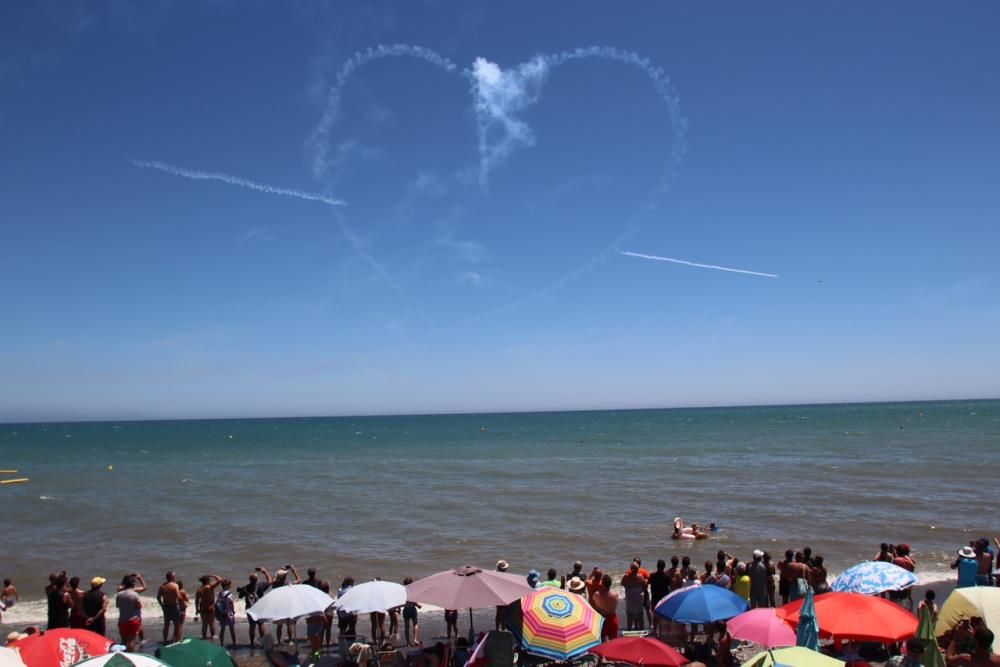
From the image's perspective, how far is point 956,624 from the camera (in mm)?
8961

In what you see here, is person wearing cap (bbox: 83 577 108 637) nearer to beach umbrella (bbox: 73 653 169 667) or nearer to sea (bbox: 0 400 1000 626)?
sea (bbox: 0 400 1000 626)

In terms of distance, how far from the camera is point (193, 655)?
834 cm

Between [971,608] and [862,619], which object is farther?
[971,608]

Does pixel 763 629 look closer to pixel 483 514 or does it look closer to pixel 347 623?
pixel 347 623

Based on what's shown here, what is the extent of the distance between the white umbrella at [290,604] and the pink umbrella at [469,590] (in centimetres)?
204

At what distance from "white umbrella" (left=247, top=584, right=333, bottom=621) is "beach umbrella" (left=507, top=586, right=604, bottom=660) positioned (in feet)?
10.9

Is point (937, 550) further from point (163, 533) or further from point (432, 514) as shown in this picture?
point (163, 533)

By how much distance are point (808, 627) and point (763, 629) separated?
60cm

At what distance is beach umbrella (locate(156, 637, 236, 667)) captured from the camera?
325 inches

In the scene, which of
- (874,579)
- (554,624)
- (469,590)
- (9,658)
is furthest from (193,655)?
(874,579)

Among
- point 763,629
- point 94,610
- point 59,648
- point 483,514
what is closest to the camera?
point 59,648

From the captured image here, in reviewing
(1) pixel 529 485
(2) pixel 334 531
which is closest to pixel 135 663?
(2) pixel 334 531

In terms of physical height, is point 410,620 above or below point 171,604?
below

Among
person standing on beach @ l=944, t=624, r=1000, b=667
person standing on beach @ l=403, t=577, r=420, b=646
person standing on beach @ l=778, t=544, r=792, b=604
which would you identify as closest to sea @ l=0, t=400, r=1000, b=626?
person standing on beach @ l=778, t=544, r=792, b=604
